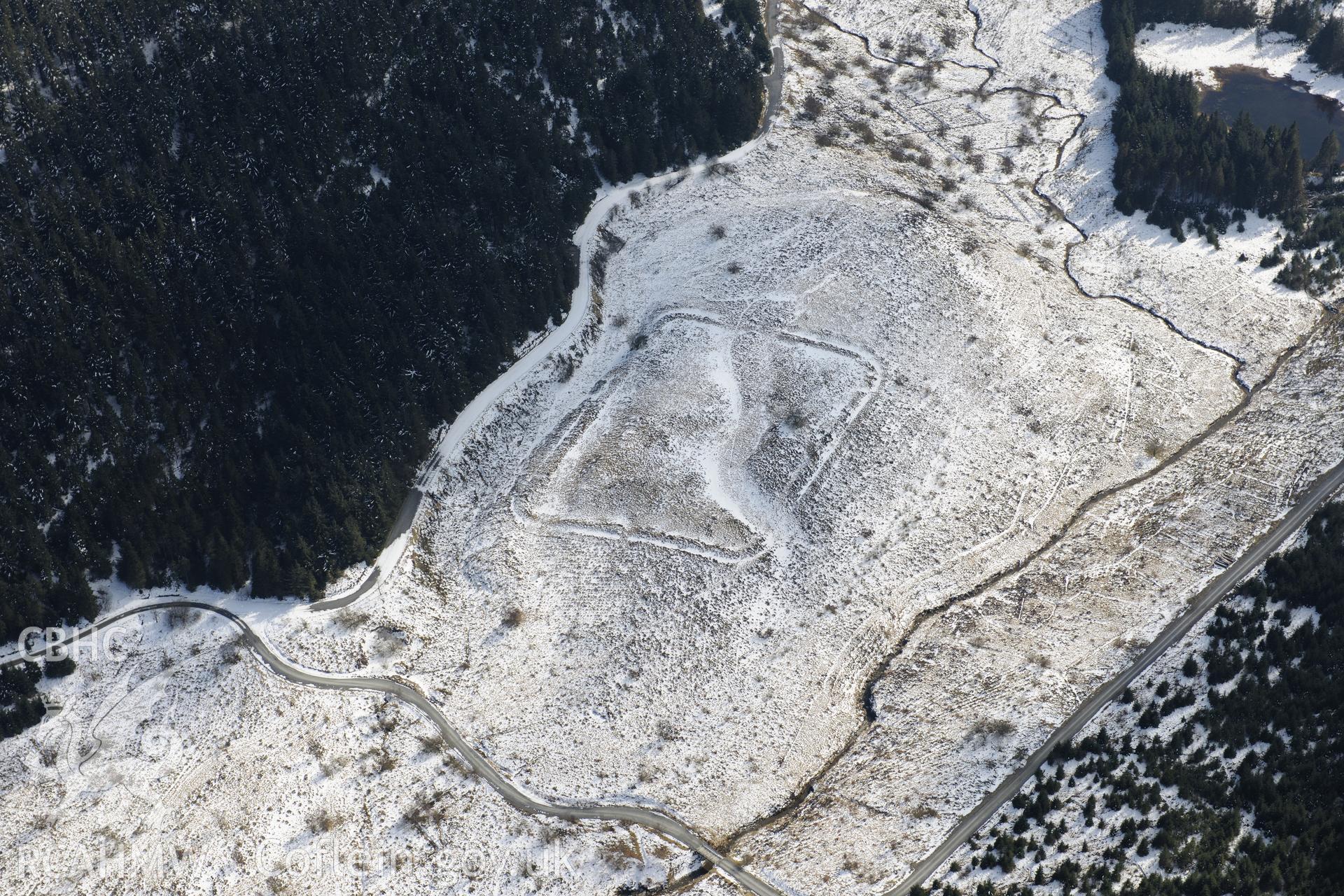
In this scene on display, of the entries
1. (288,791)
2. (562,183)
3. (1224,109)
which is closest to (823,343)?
(562,183)

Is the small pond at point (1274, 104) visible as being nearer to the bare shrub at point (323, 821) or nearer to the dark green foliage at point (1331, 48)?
the dark green foliage at point (1331, 48)

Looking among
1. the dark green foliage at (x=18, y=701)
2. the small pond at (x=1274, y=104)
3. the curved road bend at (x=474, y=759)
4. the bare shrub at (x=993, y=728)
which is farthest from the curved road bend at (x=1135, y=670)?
the dark green foliage at (x=18, y=701)

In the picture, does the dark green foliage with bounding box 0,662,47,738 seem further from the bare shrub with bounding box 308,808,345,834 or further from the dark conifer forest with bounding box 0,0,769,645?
the bare shrub with bounding box 308,808,345,834

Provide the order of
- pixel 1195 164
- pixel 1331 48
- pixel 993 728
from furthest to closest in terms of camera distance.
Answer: pixel 1331 48
pixel 1195 164
pixel 993 728

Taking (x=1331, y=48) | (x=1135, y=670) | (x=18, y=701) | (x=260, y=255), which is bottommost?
(x=1135, y=670)

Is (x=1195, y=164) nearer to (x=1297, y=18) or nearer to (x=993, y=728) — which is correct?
(x=1297, y=18)

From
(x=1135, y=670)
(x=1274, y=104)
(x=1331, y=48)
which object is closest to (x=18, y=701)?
(x=1135, y=670)
